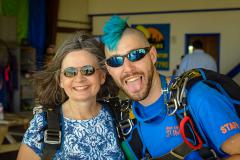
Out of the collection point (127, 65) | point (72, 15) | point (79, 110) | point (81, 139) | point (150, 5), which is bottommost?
point (81, 139)


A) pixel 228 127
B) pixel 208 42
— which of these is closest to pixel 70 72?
pixel 228 127

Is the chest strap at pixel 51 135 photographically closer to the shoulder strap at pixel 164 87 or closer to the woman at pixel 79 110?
the woman at pixel 79 110

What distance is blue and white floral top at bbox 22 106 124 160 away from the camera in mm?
2072

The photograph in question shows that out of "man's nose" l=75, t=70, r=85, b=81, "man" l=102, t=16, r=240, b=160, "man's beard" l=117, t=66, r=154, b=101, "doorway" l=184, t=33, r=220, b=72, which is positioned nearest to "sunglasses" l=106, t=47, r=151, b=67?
"man" l=102, t=16, r=240, b=160

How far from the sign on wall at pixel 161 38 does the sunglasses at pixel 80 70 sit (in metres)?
11.3

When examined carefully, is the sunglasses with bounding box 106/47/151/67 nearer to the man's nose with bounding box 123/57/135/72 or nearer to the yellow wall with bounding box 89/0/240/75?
the man's nose with bounding box 123/57/135/72

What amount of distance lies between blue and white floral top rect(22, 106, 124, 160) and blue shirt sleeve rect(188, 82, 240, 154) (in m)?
0.58

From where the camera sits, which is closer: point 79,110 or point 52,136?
point 52,136

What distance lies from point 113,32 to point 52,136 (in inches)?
23.1

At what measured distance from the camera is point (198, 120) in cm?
176

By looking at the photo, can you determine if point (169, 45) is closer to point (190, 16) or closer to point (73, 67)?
point (190, 16)

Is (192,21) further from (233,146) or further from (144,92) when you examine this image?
(233,146)

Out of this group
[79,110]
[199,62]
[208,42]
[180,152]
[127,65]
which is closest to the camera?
[180,152]

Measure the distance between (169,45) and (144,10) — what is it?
1.43 metres
